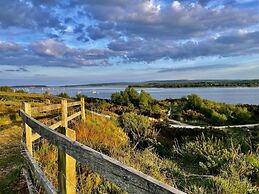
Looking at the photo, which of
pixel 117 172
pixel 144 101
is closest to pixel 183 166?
pixel 117 172

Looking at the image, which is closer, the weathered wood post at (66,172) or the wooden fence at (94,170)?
the wooden fence at (94,170)

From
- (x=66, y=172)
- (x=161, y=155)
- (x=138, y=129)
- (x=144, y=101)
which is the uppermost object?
(x=66, y=172)

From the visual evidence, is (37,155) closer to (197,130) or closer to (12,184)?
(12,184)

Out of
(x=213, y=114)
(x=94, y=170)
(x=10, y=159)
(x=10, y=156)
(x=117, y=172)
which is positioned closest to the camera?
(x=117, y=172)

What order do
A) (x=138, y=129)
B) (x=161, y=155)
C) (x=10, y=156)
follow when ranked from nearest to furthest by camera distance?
(x=10, y=156)
(x=161, y=155)
(x=138, y=129)

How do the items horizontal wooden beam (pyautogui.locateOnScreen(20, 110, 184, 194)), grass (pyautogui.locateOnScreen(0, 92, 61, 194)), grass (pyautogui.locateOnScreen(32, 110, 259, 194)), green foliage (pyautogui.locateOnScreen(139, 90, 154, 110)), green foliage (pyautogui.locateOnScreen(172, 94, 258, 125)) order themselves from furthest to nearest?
green foliage (pyautogui.locateOnScreen(139, 90, 154, 110))
green foliage (pyautogui.locateOnScreen(172, 94, 258, 125))
grass (pyautogui.locateOnScreen(0, 92, 61, 194))
grass (pyautogui.locateOnScreen(32, 110, 259, 194))
horizontal wooden beam (pyautogui.locateOnScreen(20, 110, 184, 194))

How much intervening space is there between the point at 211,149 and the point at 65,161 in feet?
29.0

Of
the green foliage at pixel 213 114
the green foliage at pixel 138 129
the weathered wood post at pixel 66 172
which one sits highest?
the weathered wood post at pixel 66 172

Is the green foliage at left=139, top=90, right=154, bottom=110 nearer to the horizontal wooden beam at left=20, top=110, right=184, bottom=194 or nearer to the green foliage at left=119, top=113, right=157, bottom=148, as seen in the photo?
the green foliage at left=119, top=113, right=157, bottom=148

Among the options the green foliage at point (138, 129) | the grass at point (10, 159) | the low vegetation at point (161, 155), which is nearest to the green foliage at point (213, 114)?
the low vegetation at point (161, 155)

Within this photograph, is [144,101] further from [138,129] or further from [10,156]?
[10,156]

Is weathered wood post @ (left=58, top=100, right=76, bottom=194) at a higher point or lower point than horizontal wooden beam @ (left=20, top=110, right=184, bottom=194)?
lower

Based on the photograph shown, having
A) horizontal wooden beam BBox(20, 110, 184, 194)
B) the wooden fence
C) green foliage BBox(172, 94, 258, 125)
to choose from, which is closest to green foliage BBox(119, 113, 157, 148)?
green foliage BBox(172, 94, 258, 125)

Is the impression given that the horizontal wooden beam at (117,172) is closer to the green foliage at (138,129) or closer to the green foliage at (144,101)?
the green foliage at (138,129)
